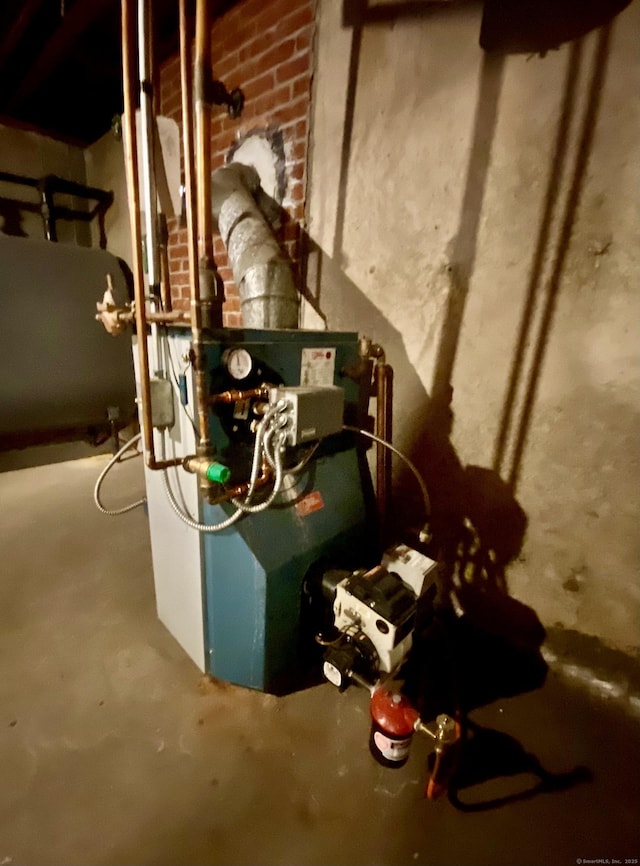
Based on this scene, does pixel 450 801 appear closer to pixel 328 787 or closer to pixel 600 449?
pixel 328 787

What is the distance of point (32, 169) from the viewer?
2.93m

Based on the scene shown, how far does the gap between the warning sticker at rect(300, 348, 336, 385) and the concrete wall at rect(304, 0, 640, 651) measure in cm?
41

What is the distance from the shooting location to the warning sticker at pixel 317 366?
1.05 m

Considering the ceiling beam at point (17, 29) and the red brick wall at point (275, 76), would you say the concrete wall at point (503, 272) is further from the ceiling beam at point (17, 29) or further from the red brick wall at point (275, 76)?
the ceiling beam at point (17, 29)

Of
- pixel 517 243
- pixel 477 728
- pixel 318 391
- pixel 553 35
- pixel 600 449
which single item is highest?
A: pixel 553 35

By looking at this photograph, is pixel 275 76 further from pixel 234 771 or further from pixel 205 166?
pixel 234 771

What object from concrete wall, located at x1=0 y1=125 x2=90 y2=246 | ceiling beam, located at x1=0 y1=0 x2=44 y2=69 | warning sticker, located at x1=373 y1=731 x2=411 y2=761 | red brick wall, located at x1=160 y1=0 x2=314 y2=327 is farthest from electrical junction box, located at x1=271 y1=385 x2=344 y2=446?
concrete wall, located at x1=0 y1=125 x2=90 y2=246

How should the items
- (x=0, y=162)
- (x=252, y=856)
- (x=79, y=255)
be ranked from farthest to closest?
(x=0, y=162) → (x=79, y=255) → (x=252, y=856)

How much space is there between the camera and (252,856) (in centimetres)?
77

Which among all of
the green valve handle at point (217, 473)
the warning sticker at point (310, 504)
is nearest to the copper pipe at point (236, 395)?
the green valve handle at point (217, 473)

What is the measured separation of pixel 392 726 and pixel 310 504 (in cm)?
53

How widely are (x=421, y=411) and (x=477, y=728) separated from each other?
0.95m

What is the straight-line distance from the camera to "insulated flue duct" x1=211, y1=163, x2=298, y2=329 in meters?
1.29

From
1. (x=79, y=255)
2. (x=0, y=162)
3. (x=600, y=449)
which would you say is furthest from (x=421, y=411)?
(x=0, y=162)
